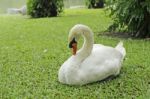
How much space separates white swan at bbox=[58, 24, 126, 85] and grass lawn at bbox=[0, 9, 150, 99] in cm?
11

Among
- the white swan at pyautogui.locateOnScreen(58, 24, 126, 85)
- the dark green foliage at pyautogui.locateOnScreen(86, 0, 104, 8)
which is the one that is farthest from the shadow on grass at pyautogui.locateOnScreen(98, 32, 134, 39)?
the dark green foliage at pyautogui.locateOnScreen(86, 0, 104, 8)

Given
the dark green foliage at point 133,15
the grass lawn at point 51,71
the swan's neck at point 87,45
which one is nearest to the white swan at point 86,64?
the swan's neck at point 87,45

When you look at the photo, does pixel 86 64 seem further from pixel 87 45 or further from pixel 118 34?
pixel 118 34

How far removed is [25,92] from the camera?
190 inches

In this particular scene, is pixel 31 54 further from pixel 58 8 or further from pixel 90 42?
pixel 58 8

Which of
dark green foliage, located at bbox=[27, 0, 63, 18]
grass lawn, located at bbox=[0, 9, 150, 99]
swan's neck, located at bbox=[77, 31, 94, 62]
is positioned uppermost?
swan's neck, located at bbox=[77, 31, 94, 62]

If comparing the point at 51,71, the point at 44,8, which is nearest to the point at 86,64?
the point at 51,71

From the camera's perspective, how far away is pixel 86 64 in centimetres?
496

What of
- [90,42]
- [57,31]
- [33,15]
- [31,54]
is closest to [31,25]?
[57,31]

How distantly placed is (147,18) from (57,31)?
2664 millimetres

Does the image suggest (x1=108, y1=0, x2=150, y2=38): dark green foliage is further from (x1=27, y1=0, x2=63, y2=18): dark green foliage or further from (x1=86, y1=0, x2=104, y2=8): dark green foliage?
(x1=86, y1=0, x2=104, y2=8): dark green foliage

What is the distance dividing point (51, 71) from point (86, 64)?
0.96 meters

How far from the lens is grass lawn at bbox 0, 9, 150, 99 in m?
4.71

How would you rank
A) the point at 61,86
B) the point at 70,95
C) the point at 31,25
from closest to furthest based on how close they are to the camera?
1. the point at 70,95
2. the point at 61,86
3. the point at 31,25
